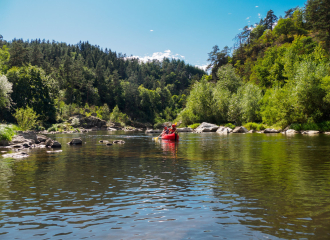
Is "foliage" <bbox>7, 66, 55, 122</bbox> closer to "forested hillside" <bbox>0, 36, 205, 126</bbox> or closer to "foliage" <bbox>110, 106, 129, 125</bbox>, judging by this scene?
"forested hillside" <bbox>0, 36, 205, 126</bbox>

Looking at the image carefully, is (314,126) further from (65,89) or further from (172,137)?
(65,89)

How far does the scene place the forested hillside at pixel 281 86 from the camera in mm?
47250

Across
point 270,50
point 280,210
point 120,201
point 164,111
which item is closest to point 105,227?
point 120,201

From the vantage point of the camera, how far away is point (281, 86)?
72125mm

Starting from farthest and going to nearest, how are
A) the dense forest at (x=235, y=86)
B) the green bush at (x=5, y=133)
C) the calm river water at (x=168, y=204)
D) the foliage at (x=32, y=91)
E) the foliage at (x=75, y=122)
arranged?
the foliage at (x=75, y=122), the foliage at (x=32, y=91), the dense forest at (x=235, y=86), the green bush at (x=5, y=133), the calm river water at (x=168, y=204)

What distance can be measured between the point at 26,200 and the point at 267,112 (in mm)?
56175

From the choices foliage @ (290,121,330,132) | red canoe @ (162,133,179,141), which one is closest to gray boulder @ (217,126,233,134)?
foliage @ (290,121,330,132)

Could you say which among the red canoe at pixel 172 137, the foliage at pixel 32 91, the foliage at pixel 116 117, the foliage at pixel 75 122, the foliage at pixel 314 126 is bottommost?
the red canoe at pixel 172 137

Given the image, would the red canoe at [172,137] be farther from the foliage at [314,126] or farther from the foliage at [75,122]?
the foliage at [75,122]

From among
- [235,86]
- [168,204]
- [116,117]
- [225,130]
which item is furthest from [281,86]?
[116,117]

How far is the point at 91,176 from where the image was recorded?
39.7ft

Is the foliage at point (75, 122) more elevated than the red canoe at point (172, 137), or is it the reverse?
the foliage at point (75, 122)

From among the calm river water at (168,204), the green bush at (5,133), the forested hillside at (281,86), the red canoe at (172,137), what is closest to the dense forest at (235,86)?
the forested hillside at (281,86)

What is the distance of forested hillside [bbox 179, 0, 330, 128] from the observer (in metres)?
47.2
